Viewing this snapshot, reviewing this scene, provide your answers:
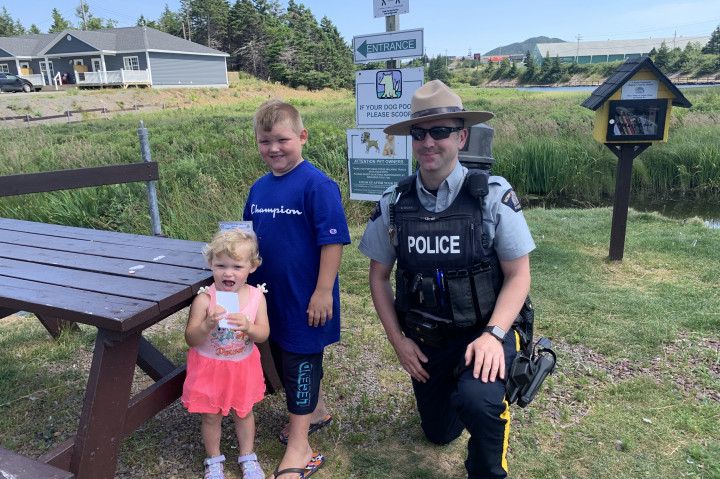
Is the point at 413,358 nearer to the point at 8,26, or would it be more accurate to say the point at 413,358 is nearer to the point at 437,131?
the point at 437,131

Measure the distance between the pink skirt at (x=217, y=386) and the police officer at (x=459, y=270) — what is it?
73 centimetres

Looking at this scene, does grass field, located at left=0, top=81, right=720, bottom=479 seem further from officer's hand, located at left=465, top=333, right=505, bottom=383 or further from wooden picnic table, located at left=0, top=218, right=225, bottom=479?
officer's hand, located at left=465, top=333, right=505, bottom=383

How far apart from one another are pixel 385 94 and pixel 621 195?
2.58m

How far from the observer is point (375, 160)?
530cm

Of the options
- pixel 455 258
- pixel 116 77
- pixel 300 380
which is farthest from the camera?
pixel 116 77

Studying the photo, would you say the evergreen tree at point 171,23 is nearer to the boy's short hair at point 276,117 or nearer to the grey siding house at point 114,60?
the grey siding house at point 114,60

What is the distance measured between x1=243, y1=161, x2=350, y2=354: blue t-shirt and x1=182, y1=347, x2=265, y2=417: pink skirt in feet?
0.84

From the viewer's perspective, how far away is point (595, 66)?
69.8m

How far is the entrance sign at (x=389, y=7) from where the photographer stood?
481cm

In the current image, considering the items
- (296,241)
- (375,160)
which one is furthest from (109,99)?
(296,241)

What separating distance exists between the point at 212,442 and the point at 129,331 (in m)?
0.75

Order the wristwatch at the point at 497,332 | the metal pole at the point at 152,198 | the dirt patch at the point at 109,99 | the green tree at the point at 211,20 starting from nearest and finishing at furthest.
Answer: the wristwatch at the point at 497,332 → the metal pole at the point at 152,198 → the dirt patch at the point at 109,99 → the green tree at the point at 211,20

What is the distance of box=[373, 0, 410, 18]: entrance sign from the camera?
15.8 feet

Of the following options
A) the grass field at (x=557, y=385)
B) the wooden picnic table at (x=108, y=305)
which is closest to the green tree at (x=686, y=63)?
the grass field at (x=557, y=385)
